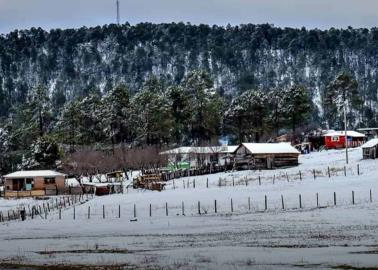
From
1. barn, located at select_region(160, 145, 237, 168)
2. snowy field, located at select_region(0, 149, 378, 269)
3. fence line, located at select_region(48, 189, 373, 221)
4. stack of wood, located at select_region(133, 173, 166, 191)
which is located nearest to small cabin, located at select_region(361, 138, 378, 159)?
snowy field, located at select_region(0, 149, 378, 269)

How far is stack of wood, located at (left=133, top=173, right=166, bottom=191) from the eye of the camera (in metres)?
81.1

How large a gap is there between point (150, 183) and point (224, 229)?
141ft

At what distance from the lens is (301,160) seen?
101 m

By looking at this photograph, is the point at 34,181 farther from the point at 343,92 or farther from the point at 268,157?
the point at 343,92

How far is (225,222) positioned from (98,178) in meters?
55.6

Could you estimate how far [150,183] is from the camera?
8381cm

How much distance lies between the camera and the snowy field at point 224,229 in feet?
90.3

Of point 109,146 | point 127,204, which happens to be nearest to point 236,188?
point 127,204

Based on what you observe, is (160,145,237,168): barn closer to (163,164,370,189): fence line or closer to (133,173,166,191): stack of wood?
(133,173,166,191): stack of wood

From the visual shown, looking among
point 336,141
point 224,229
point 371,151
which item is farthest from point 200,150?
point 224,229

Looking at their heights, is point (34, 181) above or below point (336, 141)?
below

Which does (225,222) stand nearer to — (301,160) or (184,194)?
(184,194)

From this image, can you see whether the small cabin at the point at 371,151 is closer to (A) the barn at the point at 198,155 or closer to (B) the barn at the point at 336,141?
(B) the barn at the point at 336,141

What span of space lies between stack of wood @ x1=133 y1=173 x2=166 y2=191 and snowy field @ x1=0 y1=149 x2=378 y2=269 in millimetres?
1720
